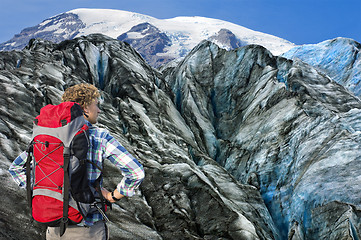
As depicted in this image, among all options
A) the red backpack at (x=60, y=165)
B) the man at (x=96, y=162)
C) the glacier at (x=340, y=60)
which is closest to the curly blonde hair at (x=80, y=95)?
the man at (x=96, y=162)

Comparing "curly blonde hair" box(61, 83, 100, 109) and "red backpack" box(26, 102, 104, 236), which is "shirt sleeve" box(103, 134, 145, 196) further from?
"curly blonde hair" box(61, 83, 100, 109)

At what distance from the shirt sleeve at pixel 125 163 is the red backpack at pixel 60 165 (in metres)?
0.32

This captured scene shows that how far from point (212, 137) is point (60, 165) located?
19.1m

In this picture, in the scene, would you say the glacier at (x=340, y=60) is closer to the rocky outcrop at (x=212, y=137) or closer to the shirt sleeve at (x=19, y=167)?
the rocky outcrop at (x=212, y=137)

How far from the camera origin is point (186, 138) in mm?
19391

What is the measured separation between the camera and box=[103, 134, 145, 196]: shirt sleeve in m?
3.79

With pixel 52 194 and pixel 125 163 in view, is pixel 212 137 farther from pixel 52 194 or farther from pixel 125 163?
pixel 52 194

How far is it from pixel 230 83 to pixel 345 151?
46.5 ft

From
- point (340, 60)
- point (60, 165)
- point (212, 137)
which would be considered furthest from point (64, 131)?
point (340, 60)

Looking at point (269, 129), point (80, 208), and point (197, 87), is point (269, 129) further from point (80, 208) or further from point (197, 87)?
point (80, 208)

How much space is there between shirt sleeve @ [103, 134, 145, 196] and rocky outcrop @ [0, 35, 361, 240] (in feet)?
15.7

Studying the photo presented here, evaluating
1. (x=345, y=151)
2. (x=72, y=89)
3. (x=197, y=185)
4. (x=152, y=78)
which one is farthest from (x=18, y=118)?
(x=345, y=151)

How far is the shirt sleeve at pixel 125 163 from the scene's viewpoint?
379 centimetres

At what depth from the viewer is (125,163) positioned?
12.4 ft
